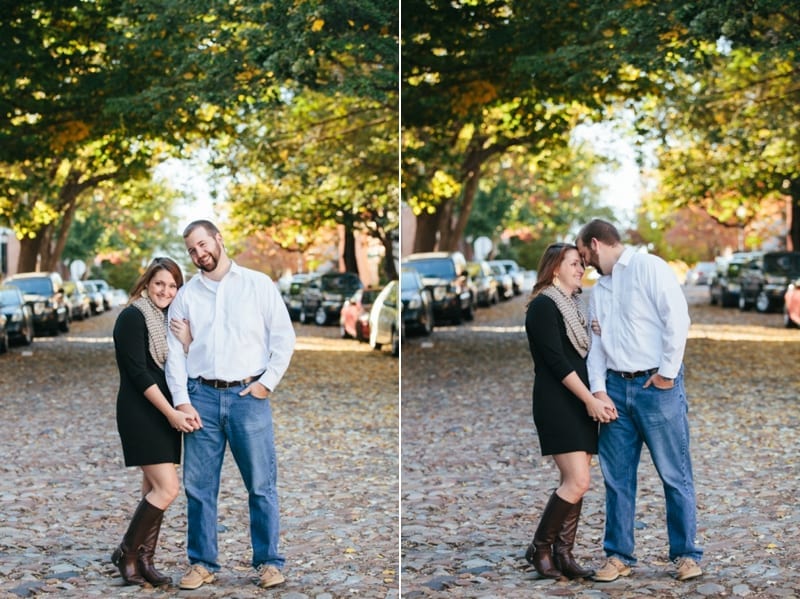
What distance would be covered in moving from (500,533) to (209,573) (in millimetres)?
1543

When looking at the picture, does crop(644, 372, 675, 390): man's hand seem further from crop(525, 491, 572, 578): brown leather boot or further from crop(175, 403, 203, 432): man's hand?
crop(175, 403, 203, 432): man's hand

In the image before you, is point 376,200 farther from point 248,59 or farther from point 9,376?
point 9,376

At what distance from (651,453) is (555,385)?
1.45 ft

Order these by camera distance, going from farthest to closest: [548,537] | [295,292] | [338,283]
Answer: [338,283] < [295,292] < [548,537]

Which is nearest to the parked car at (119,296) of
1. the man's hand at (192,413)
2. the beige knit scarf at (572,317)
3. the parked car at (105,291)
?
the parked car at (105,291)

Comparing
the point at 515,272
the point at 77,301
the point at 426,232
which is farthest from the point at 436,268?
the point at 77,301

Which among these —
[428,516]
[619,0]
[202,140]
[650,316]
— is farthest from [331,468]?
[619,0]

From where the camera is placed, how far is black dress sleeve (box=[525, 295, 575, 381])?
13.8 feet

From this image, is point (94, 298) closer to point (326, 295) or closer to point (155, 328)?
point (326, 295)

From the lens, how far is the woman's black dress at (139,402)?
13.8 feet

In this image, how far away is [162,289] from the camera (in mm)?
4309

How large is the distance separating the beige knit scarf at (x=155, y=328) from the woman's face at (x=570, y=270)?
139 centimetres

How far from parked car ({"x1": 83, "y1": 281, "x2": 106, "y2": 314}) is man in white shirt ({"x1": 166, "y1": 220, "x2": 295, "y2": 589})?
5.26ft

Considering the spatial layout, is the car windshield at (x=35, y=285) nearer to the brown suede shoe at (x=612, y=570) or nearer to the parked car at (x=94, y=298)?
the parked car at (x=94, y=298)
